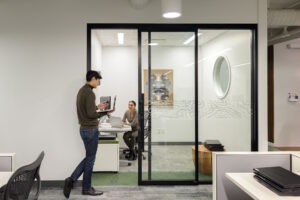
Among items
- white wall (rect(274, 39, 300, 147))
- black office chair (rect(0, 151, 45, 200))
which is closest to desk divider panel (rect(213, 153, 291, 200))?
black office chair (rect(0, 151, 45, 200))

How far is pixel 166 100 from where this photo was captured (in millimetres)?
3850

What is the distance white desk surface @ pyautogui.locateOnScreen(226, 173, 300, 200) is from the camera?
5.07ft

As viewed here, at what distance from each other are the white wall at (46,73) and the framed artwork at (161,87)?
0.81 m

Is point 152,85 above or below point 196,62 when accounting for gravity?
below

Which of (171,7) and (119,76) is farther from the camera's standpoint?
(119,76)

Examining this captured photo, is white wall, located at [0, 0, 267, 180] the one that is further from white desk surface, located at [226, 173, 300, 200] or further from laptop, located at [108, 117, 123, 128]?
white desk surface, located at [226, 173, 300, 200]

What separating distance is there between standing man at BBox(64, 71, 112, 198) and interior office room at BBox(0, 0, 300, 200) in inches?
8.6

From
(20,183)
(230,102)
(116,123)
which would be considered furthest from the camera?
(116,123)

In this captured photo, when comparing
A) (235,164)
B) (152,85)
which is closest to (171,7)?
(152,85)

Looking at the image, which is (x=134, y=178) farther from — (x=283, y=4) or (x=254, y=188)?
(x=283, y=4)

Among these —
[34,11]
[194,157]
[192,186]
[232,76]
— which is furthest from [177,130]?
[34,11]

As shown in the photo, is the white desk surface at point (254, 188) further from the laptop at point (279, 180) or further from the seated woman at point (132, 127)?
the seated woman at point (132, 127)

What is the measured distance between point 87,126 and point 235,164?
70.6 inches

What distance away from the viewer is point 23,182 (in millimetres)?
A: 1614
